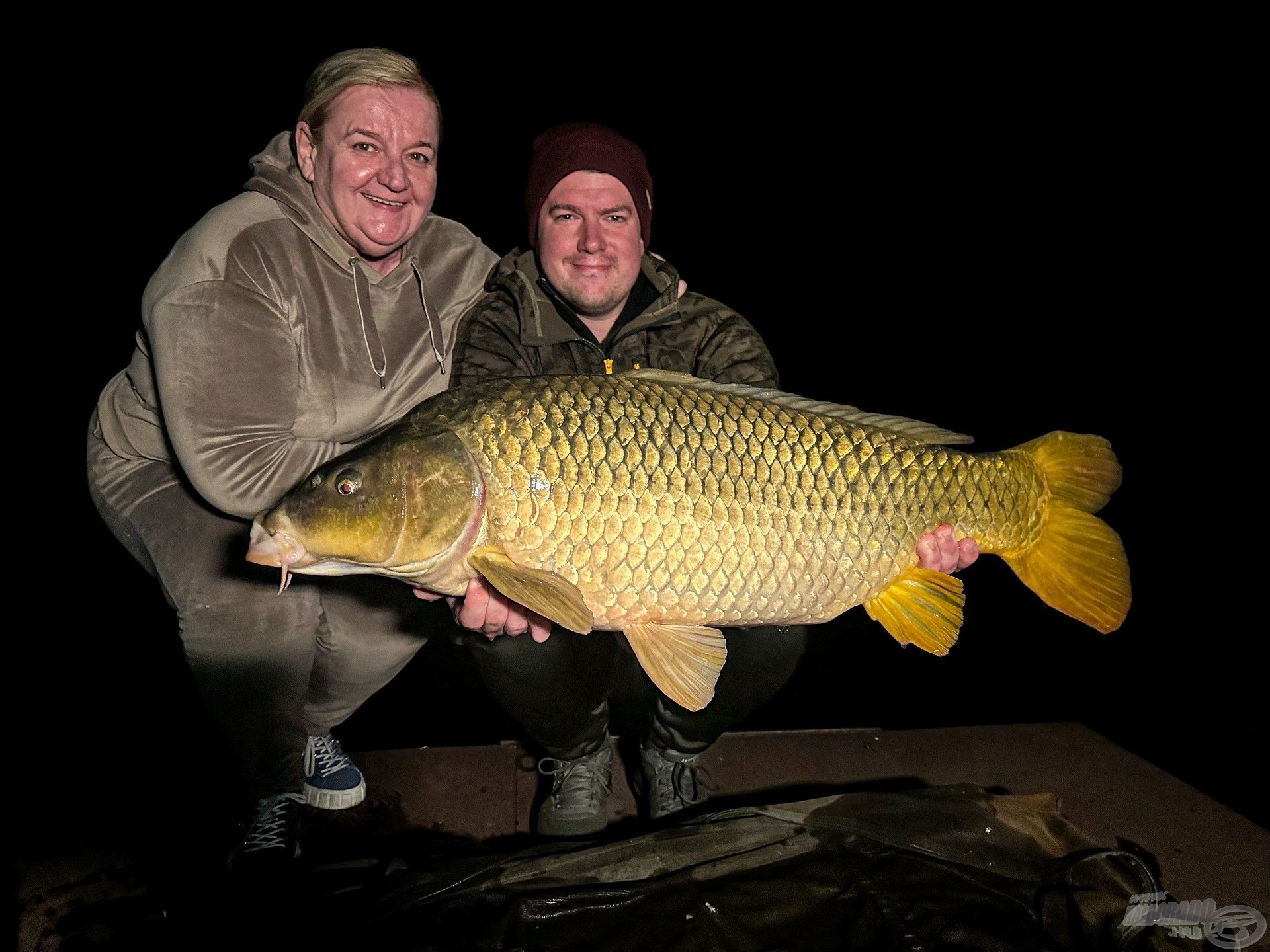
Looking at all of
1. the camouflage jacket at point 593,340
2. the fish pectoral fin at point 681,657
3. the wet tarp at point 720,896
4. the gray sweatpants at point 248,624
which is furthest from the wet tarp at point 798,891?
the camouflage jacket at point 593,340

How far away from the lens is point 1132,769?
61.4 inches

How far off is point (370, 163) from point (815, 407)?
3.12ft

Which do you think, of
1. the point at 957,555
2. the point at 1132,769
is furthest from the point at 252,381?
the point at 1132,769

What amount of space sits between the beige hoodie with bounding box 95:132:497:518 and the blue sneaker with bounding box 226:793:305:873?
0.54 metres

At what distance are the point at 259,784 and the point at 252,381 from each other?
0.74 m

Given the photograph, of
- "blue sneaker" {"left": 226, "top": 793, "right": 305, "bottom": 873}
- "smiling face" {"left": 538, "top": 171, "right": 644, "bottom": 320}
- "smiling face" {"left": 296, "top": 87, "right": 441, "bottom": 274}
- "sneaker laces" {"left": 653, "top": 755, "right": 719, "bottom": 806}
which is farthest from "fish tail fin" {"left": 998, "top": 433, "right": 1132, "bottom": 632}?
"blue sneaker" {"left": 226, "top": 793, "right": 305, "bottom": 873}

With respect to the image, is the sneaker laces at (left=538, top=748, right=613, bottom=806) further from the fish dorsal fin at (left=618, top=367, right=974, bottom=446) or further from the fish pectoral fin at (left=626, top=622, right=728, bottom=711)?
the fish dorsal fin at (left=618, top=367, right=974, bottom=446)

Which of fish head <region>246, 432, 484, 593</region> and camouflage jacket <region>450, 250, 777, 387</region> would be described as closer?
fish head <region>246, 432, 484, 593</region>

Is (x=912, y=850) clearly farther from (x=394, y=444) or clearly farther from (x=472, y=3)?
(x=472, y=3)

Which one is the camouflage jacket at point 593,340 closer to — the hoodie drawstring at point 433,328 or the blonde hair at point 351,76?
the hoodie drawstring at point 433,328

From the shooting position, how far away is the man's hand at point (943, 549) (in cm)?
120

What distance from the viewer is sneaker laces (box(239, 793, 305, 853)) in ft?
4.15

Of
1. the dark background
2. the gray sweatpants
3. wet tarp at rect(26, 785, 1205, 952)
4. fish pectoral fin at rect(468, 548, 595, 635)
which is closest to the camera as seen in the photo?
wet tarp at rect(26, 785, 1205, 952)

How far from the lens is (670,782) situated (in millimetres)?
1435
